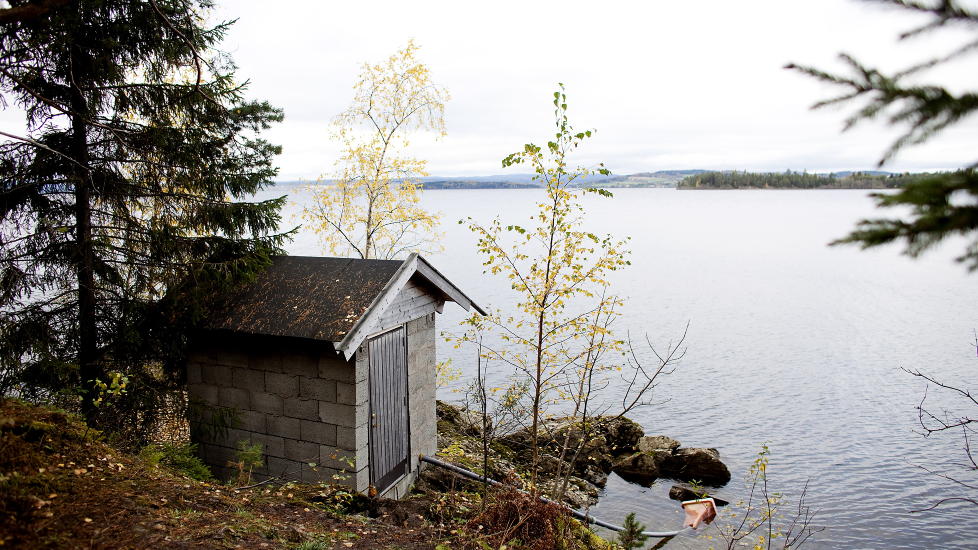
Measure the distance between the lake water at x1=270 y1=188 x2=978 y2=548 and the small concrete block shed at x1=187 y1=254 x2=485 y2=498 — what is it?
7.04 metres

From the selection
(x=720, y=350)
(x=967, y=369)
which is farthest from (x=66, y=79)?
(x=967, y=369)

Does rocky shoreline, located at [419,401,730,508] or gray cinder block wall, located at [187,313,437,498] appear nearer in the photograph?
gray cinder block wall, located at [187,313,437,498]

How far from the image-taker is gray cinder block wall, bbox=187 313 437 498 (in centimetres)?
936

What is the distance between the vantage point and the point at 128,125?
30.7ft

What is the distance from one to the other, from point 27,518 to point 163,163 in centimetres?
645

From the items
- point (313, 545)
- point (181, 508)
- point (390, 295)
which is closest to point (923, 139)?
point (313, 545)

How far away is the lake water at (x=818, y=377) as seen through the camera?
52.6 ft

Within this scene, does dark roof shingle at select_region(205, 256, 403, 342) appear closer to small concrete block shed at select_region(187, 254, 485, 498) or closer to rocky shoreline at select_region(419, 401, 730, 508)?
small concrete block shed at select_region(187, 254, 485, 498)

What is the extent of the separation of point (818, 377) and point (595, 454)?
1275cm

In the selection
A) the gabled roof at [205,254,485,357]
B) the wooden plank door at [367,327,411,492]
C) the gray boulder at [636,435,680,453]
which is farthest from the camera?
the gray boulder at [636,435,680,453]

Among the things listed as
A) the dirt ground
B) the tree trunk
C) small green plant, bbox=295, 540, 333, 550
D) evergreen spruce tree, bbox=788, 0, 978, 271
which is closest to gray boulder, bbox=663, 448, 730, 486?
the dirt ground

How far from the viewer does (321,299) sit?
9.70 metres

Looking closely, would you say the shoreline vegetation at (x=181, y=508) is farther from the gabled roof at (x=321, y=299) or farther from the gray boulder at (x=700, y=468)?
the gray boulder at (x=700, y=468)

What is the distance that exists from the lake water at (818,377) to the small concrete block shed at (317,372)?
7.04m
